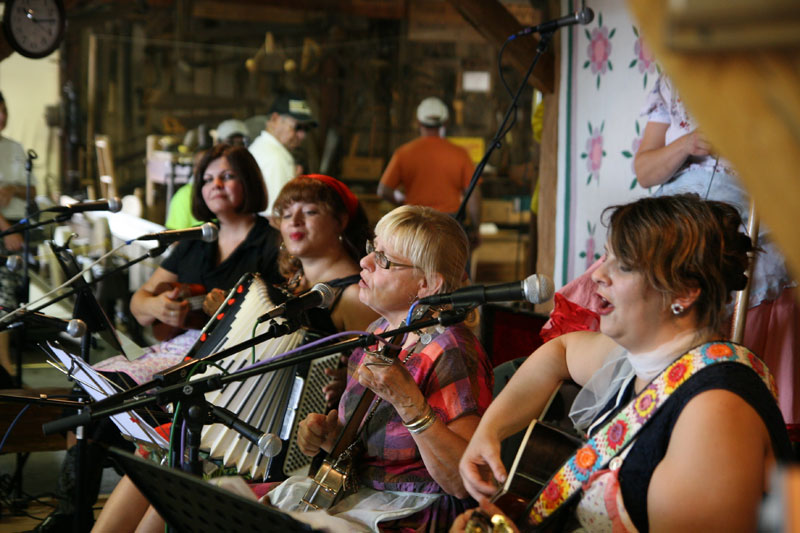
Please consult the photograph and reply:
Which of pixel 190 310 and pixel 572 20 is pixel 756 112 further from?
pixel 190 310

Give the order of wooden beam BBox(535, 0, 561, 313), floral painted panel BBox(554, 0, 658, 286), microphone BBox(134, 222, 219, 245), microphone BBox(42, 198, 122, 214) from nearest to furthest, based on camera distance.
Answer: microphone BBox(134, 222, 219, 245) → microphone BBox(42, 198, 122, 214) → floral painted panel BBox(554, 0, 658, 286) → wooden beam BBox(535, 0, 561, 313)

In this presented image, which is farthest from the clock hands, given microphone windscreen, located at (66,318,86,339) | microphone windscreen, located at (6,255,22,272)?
microphone windscreen, located at (66,318,86,339)

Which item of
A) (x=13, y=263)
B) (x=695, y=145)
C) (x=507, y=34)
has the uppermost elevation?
(x=507, y=34)

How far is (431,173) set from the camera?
6.30 meters

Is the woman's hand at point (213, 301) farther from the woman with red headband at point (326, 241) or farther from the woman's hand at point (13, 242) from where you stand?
the woman's hand at point (13, 242)

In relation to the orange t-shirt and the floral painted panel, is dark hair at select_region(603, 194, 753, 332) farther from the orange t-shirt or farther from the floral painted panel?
the orange t-shirt

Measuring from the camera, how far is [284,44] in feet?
30.7

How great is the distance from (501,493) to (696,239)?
2.04 ft

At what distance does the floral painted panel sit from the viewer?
143 inches

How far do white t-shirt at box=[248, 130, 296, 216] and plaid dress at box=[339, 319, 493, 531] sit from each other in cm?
358

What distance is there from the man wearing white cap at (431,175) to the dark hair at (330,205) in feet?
10.5

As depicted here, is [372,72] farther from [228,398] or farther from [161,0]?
[228,398]

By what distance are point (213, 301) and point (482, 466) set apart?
1681 millimetres

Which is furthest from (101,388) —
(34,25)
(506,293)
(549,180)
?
(34,25)
